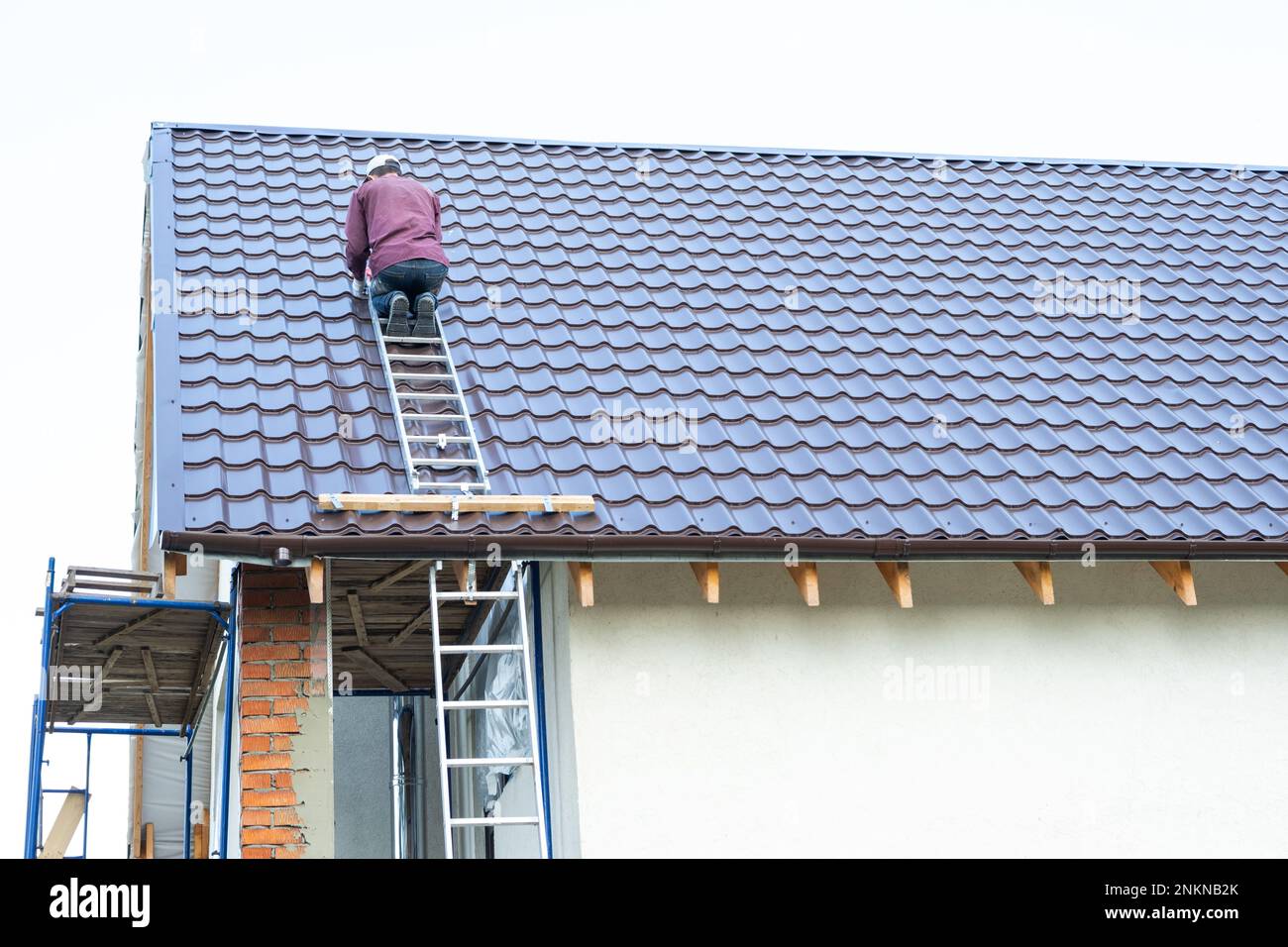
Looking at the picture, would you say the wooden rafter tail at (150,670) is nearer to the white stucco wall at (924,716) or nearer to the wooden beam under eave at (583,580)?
the white stucco wall at (924,716)

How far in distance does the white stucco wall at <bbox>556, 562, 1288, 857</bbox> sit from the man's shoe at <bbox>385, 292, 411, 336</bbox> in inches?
89.8

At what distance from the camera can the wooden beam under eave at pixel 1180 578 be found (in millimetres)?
8594

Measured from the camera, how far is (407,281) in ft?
32.1

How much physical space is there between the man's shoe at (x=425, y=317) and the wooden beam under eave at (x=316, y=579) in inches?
100

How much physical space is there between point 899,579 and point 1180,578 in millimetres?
1693

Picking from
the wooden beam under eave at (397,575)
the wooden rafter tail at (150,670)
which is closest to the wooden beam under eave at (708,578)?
the wooden beam under eave at (397,575)

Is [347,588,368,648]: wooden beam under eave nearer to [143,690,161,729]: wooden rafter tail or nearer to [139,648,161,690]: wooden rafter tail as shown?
[139,648,161,690]: wooden rafter tail

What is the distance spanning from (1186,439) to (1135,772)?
2324 mm

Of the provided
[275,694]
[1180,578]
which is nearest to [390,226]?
[275,694]

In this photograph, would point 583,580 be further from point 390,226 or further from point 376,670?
point 376,670

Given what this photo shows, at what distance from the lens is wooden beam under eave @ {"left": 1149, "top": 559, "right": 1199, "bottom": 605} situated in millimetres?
8594

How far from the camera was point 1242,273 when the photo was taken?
12.1 metres
